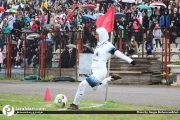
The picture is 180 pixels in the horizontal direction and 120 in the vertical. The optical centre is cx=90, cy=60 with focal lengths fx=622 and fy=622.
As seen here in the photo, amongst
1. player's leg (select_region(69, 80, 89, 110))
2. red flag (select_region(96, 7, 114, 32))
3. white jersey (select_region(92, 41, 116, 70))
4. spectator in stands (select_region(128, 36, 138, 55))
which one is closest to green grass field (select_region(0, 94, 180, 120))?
player's leg (select_region(69, 80, 89, 110))

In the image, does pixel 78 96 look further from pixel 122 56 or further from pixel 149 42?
pixel 149 42

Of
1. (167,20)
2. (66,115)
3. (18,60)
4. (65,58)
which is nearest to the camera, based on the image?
(66,115)

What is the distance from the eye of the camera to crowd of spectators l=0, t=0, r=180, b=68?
100.0 feet

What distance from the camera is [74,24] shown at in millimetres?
37031

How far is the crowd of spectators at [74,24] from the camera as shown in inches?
1200

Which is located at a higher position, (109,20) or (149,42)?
(109,20)

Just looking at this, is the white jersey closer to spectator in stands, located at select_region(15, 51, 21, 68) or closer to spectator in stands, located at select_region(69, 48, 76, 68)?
spectator in stands, located at select_region(69, 48, 76, 68)

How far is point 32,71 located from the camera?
32844 millimetres

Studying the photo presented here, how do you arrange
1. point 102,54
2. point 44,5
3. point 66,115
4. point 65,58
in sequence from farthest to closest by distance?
point 44,5 < point 65,58 < point 102,54 < point 66,115

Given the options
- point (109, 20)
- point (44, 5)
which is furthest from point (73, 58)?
point (44, 5)

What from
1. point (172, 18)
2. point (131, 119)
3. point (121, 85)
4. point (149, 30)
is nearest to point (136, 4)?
point (172, 18)

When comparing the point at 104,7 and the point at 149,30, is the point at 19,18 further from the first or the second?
the point at 149,30

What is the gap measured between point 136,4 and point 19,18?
7.39 meters

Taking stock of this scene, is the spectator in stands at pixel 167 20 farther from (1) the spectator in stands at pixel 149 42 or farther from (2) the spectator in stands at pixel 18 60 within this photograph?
Answer: (2) the spectator in stands at pixel 18 60
